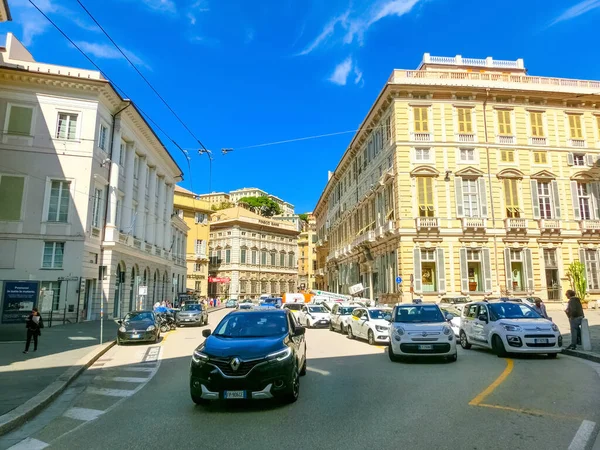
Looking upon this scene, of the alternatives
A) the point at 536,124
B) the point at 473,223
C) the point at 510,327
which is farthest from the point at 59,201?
the point at 536,124

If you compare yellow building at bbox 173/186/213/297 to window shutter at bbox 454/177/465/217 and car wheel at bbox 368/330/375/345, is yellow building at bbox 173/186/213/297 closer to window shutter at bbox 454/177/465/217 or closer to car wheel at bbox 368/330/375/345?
window shutter at bbox 454/177/465/217

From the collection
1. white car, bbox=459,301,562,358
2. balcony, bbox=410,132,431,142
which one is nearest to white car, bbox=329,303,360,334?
white car, bbox=459,301,562,358

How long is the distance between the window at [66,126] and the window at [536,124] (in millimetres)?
33993

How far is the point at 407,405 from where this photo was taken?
723 centimetres

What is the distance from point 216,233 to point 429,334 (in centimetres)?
8246

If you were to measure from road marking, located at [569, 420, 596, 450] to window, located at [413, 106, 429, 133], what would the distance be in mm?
30654

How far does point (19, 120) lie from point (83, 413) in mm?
27175

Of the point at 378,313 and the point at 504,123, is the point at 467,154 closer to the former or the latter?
the point at 504,123

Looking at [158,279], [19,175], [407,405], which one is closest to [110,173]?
[19,175]

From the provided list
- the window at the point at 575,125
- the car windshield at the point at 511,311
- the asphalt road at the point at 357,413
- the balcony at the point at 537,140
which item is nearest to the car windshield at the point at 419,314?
the car windshield at the point at 511,311

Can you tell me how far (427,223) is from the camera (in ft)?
109

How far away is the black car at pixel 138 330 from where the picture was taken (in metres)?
18.5

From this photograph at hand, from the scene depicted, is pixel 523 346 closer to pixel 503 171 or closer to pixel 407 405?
pixel 407 405

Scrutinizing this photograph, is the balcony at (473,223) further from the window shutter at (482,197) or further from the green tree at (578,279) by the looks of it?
the green tree at (578,279)
